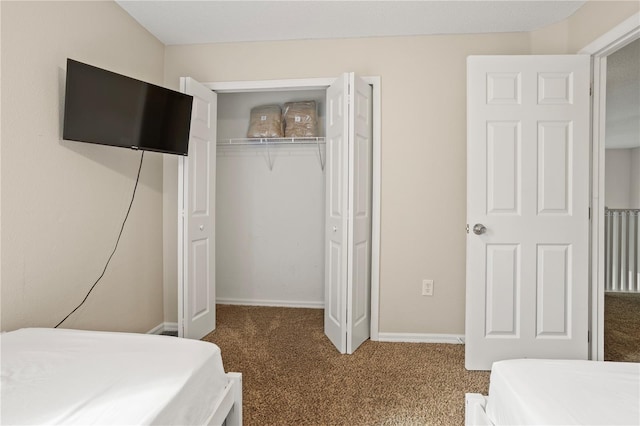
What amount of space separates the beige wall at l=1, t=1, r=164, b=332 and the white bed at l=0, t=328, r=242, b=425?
0.51 meters

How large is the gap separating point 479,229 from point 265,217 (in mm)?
2146

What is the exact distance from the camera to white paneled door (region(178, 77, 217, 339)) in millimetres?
2625

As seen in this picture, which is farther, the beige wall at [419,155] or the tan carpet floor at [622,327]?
the beige wall at [419,155]

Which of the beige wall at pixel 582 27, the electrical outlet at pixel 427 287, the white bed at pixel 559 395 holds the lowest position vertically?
the electrical outlet at pixel 427 287

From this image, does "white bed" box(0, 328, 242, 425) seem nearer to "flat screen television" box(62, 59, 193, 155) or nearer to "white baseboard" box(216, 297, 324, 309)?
"flat screen television" box(62, 59, 193, 155)

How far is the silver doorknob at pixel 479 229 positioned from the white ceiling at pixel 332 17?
1.47m

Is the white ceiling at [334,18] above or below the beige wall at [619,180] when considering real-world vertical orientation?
above

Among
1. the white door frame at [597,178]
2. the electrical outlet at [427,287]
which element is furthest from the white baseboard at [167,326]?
the white door frame at [597,178]

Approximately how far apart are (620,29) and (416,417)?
2438 millimetres

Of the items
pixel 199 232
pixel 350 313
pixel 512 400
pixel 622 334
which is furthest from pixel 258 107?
pixel 622 334

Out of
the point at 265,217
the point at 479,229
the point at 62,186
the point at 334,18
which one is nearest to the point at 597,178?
the point at 479,229

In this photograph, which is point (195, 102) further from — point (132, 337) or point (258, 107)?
point (132, 337)

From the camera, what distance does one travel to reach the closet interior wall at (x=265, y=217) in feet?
11.9

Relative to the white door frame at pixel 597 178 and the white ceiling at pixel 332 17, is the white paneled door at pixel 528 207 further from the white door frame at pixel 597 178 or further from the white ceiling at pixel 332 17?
the white ceiling at pixel 332 17
